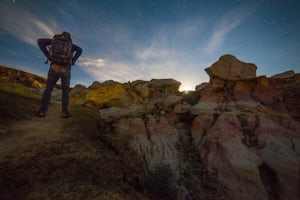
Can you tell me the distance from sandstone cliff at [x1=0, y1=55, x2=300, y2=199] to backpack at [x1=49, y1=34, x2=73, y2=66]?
12.9ft

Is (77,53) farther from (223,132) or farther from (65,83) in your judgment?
(223,132)

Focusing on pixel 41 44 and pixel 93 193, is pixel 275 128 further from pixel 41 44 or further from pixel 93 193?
pixel 41 44

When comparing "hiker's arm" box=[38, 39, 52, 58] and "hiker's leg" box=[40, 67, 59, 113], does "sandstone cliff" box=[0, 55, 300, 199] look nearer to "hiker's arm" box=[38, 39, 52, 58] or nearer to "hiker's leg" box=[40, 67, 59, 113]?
"hiker's leg" box=[40, 67, 59, 113]

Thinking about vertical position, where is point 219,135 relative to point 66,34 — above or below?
below

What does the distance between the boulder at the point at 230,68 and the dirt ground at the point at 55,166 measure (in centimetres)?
1133

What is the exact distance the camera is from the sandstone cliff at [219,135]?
6.02m

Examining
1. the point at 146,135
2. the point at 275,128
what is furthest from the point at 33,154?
the point at 275,128

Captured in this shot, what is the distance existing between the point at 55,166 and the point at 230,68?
14.8 metres

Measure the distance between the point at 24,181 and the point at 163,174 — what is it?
5236mm

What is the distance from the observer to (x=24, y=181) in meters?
2.74

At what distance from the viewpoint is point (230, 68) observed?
43.2 feet

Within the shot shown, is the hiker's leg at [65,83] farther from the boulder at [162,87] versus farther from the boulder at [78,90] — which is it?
the boulder at [78,90]

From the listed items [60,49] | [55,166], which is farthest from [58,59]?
[55,166]

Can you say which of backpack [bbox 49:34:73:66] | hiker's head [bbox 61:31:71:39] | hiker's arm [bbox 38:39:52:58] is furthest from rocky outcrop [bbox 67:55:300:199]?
hiker's head [bbox 61:31:71:39]
